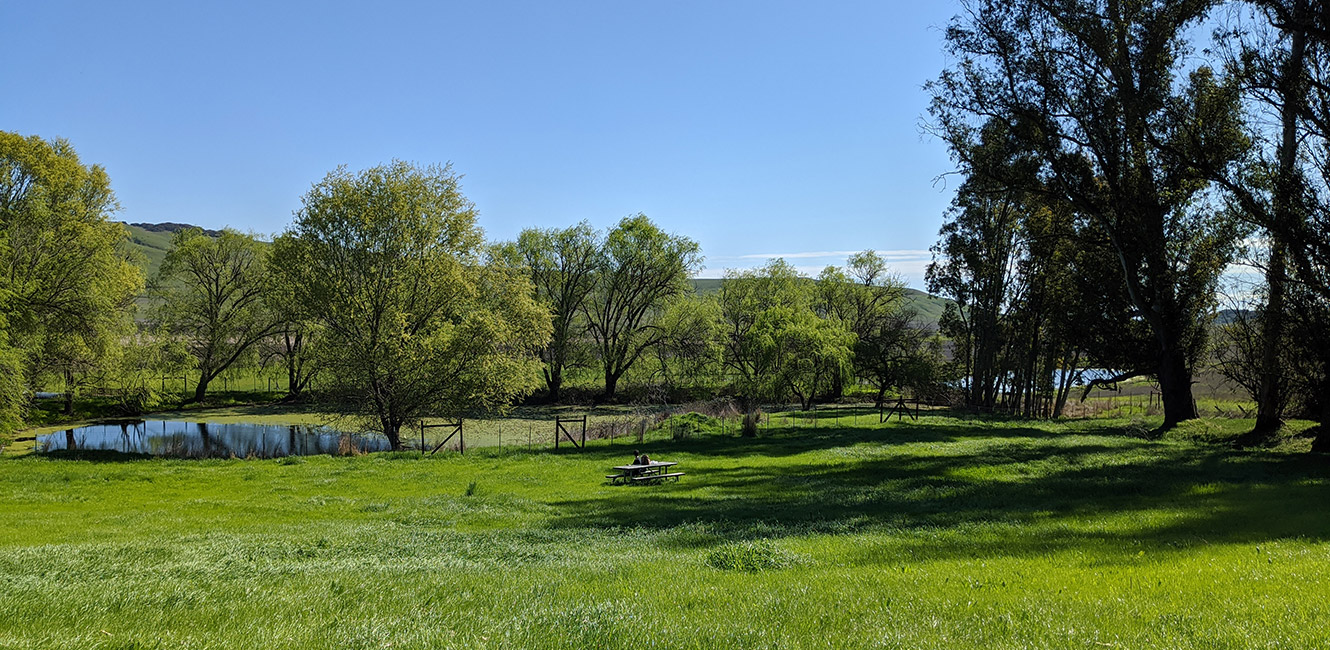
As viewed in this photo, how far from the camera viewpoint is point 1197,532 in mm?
11039

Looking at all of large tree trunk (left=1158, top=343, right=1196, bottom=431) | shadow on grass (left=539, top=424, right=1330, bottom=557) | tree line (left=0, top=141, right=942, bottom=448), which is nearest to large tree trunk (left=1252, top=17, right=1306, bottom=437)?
shadow on grass (left=539, top=424, right=1330, bottom=557)

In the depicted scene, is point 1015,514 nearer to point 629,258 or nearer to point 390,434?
point 390,434

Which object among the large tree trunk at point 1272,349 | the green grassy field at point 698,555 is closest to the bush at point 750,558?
the green grassy field at point 698,555

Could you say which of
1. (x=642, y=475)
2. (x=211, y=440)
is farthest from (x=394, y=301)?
(x=642, y=475)

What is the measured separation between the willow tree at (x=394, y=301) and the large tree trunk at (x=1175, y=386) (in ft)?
96.4

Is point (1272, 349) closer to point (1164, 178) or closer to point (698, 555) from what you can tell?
point (1164, 178)

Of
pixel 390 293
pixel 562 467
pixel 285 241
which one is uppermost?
pixel 285 241

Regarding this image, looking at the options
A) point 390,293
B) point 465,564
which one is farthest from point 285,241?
point 465,564

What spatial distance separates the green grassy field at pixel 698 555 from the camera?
18.2 feet

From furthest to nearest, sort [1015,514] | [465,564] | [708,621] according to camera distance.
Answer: [1015,514]
[465,564]
[708,621]

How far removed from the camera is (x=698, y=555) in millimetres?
10297

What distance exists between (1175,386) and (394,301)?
117 ft

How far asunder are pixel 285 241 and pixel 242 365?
2755 centimetres

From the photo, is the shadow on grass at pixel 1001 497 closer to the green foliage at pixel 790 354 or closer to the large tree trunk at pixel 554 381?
the green foliage at pixel 790 354
